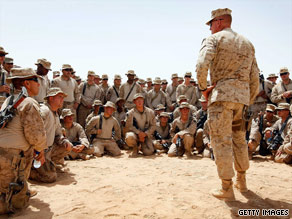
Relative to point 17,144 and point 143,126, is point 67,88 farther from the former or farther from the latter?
point 17,144

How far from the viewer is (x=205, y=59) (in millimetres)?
3223

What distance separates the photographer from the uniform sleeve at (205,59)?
10.6ft

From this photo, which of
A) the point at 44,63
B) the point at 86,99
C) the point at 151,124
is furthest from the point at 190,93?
the point at 44,63

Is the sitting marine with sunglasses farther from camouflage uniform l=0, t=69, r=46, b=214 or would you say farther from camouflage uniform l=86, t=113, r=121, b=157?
camouflage uniform l=0, t=69, r=46, b=214

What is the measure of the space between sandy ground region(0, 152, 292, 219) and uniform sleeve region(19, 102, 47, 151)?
904mm

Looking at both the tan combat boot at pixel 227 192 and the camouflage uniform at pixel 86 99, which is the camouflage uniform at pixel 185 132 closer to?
the camouflage uniform at pixel 86 99

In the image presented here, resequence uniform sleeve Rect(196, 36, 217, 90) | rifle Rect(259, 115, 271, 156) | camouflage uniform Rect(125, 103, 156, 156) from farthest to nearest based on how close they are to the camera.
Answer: camouflage uniform Rect(125, 103, 156, 156), rifle Rect(259, 115, 271, 156), uniform sleeve Rect(196, 36, 217, 90)

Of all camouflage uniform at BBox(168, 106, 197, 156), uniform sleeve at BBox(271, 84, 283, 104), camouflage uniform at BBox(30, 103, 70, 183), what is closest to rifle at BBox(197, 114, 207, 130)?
camouflage uniform at BBox(168, 106, 197, 156)

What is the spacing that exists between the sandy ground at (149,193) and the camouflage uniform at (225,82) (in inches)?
20.8

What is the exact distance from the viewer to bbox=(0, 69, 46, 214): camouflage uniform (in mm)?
2971

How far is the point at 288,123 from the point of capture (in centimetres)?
653

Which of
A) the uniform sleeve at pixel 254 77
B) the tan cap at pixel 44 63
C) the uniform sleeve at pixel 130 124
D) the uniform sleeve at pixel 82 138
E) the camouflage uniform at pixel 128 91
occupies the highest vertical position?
the tan cap at pixel 44 63

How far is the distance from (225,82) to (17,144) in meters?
2.76

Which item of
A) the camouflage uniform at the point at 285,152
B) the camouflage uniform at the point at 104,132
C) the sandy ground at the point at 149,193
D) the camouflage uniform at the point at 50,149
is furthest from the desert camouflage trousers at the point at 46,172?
the camouflage uniform at the point at 285,152
